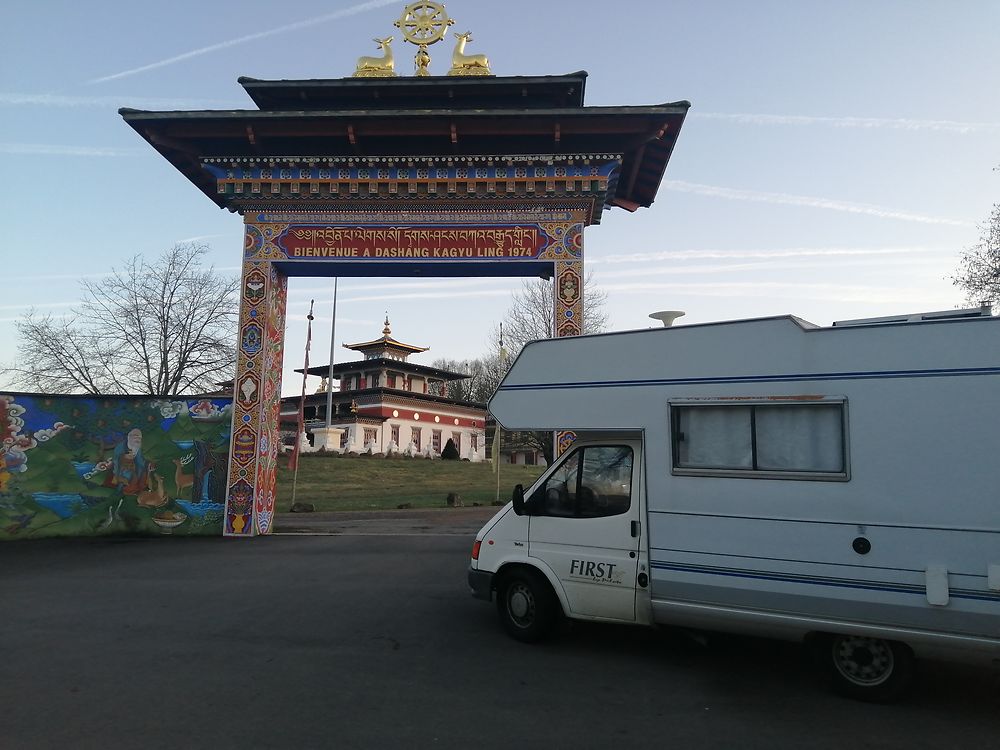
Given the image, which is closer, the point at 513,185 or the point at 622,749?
the point at 622,749

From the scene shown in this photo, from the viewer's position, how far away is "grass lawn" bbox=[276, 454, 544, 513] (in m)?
26.0

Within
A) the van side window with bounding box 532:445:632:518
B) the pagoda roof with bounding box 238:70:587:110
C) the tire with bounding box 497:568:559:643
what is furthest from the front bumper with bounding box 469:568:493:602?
the pagoda roof with bounding box 238:70:587:110

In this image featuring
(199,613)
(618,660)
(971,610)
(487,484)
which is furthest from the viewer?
(487,484)

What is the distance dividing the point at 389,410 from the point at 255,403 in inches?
1753

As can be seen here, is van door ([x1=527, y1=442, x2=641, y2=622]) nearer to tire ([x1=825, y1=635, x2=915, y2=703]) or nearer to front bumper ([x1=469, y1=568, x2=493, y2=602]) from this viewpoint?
front bumper ([x1=469, y1=568, x2=493, y2=602])

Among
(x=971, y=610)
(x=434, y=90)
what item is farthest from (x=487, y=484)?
(x=971, y=610)

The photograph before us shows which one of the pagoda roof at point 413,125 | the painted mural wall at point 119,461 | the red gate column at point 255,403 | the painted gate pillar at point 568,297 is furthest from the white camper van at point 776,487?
the painted mural wall at point 119,461

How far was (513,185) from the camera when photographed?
14023 millimetres

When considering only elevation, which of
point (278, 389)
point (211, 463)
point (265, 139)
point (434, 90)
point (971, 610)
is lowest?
point (971, 610)

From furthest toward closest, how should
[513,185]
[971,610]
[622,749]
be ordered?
[513,185] → [971,610] → [622,749]

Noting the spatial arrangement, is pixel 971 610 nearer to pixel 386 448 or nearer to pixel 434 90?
pixel 434 90

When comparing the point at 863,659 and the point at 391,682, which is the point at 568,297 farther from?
the point at 391,682

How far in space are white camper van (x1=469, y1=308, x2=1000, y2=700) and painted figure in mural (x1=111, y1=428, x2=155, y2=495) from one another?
10.8 meters

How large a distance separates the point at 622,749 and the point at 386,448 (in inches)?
2141
